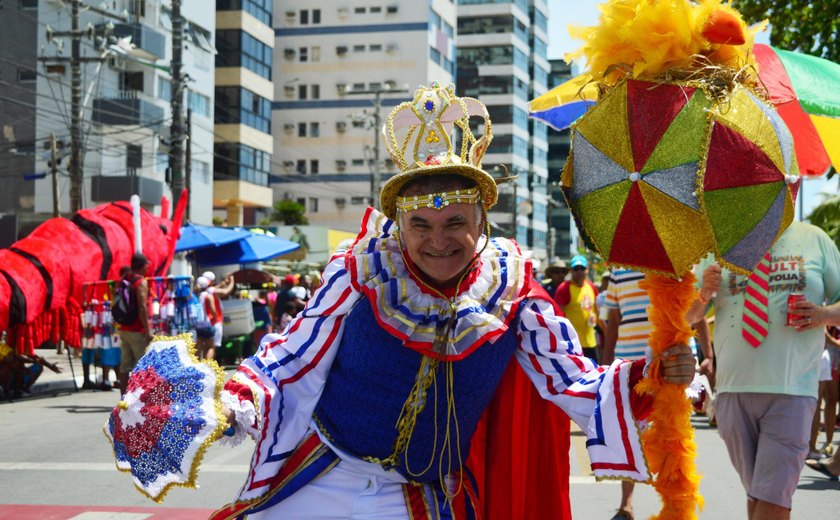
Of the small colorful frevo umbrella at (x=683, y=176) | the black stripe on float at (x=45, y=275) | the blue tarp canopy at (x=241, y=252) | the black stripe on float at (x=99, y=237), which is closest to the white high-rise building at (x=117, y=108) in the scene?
the blue tarp canopy at (x=241, y=252)

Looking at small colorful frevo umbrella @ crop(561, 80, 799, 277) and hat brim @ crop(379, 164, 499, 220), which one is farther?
hat brim @ crop(379, 164, 499, 220)

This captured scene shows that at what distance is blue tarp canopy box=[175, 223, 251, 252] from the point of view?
68.4 feet

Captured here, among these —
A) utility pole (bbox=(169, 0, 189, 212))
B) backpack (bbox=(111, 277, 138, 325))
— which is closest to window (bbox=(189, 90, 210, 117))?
utility pole (bbox=(169, 0, 189, 212))

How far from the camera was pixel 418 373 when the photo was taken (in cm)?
365

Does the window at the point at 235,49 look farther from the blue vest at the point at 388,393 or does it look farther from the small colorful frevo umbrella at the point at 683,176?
the small colorful frevo umbrella at the point at 683,176

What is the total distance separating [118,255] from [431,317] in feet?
43.4

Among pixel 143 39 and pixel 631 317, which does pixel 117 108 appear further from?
pixel 631 317

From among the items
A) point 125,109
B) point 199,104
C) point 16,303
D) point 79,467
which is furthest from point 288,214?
point 79,467

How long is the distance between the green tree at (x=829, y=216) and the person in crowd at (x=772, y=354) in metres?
23.0

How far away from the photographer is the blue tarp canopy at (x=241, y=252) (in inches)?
887

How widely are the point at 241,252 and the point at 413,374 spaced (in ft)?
63.7

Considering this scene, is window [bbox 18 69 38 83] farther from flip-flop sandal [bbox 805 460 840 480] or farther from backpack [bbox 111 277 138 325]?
flip-flop sandal [bbox 805 460 840 480]

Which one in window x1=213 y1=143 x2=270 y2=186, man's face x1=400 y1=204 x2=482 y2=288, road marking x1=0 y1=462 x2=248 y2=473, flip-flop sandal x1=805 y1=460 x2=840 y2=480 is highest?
window x1=213 y1=143 x2=270 y2=186

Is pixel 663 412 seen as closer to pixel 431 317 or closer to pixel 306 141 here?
pixel 431 317
